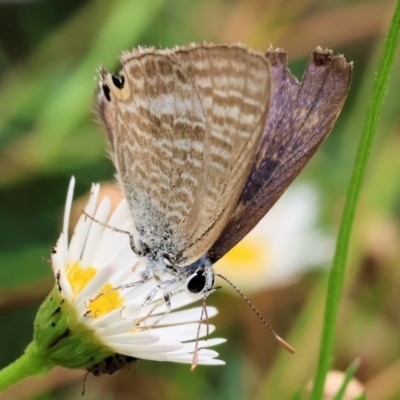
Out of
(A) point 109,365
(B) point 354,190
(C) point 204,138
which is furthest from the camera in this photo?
(C) point 204,138

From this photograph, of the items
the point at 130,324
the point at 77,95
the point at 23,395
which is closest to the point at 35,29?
the point at 77,95

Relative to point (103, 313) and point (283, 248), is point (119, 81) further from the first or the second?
point (283, 248)

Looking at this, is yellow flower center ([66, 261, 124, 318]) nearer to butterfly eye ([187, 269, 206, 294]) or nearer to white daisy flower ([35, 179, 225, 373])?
white daisy flower ([35, 179, 225, 373])

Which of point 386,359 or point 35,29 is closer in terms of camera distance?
point 386,359

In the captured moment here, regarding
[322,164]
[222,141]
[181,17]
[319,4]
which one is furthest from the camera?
[319,4]

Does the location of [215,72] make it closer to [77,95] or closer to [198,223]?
[198,223]

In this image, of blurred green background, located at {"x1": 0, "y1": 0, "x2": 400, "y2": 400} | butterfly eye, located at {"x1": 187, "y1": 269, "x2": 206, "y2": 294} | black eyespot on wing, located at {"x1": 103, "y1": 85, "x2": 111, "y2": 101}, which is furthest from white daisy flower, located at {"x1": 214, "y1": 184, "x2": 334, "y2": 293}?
black eyespot on wing, located at {"x1": 103, "y1": 85, "x2": 111, "y2": 101}

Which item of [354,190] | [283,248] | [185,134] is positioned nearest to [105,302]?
[185,134]

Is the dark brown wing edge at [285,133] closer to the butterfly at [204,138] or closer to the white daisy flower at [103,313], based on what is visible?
the butterfly at [204,138]
